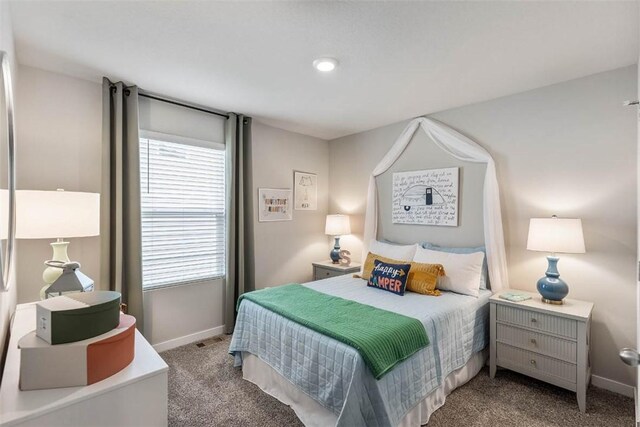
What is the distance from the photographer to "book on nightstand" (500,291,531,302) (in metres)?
2.50

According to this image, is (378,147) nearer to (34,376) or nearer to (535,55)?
(535,55)

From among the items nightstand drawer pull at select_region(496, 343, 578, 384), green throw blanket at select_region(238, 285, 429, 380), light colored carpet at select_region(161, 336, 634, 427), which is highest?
green throw blanket at select_region(238, 285, 429, 380)

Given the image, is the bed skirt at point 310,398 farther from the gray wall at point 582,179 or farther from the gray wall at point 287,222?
the gray wall at point 287,222

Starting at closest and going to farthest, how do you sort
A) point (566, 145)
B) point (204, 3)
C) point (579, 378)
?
1. point (204, 3)
2. point (579, 378)
3. point (566, 145)

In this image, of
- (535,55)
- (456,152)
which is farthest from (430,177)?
(535,55)

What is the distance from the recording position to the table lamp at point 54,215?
1663 millimetres

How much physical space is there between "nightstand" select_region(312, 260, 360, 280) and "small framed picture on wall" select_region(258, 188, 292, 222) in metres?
0.77

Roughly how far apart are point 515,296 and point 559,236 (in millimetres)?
602

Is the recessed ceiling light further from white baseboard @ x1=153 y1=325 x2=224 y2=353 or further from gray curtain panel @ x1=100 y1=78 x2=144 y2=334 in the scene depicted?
white baseboard @ x1=153 y1=325 x2=224 y2=353

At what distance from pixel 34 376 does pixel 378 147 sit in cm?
373

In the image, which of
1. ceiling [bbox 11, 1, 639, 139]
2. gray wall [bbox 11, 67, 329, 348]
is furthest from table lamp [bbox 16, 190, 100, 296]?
ceiling [bbox 11, 1, 639, 139]

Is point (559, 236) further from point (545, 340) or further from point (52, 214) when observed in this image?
point (52, 214)

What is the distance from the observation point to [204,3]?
1.67 metres

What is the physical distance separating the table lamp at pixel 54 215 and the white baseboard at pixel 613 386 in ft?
12.5
